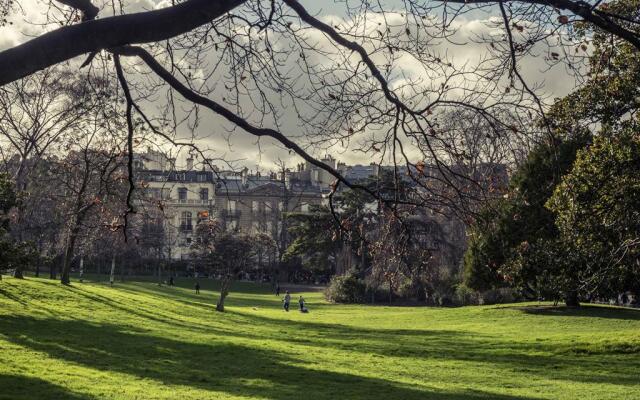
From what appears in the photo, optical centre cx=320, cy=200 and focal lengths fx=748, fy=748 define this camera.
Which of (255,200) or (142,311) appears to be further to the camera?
(255,200)

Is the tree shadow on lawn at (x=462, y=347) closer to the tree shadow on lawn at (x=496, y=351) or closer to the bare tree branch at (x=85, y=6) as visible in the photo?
the tree shadow on lawn at (x=496, y=351)

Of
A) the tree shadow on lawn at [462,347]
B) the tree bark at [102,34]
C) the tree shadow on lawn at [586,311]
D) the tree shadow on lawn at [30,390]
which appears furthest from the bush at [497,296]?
the tree bark at [102,34]

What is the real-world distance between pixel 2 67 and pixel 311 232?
158 ft

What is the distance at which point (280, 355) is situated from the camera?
18.8 metres

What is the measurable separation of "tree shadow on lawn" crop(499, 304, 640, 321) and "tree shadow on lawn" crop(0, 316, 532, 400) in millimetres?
19603

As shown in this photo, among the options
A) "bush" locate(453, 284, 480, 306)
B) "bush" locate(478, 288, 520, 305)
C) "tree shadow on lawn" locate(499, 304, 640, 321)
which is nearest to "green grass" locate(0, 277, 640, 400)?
"tree shadow on lawn" locate(499, 304, 640, 321)

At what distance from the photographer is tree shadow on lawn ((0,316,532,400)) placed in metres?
13.8

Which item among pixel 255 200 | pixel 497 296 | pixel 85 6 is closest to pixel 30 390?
pixel 85 6

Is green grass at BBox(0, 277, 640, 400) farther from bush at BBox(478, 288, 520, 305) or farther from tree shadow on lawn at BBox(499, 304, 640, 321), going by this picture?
bush at BBox(478, 288, 520, 305)

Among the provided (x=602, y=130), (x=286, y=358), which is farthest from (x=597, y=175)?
Answer: (x=286, y=358)

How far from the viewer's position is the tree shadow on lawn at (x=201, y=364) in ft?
45.4

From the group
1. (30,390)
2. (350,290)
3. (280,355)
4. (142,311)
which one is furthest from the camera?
(350,290)

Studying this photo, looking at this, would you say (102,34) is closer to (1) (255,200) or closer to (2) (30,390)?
(2) (30,390)

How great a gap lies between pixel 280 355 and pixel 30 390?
7939 mm
